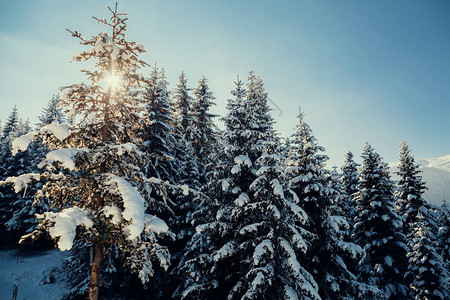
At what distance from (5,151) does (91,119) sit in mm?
35580

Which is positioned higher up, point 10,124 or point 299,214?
point 10,124

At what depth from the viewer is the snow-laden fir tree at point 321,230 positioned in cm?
1216

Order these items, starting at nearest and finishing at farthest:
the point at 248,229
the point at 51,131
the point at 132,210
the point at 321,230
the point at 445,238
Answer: the point at 132,210 < the point at 51,131 < the point at 248,229 < the point at 321,230 < the point at 445,238

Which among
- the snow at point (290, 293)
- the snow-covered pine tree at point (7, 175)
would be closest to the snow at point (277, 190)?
the snow at point (290, 293)

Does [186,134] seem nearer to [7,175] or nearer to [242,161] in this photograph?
[242,161]

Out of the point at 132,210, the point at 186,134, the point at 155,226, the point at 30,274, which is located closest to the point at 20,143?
the point at 132,210

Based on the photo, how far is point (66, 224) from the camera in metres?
5.12

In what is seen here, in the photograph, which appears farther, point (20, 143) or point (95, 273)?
point (95, 273)

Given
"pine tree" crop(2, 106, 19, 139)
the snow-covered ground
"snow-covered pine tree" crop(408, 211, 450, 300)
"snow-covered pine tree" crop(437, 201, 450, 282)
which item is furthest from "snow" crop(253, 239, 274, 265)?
"pine tree" crop(2, 106, 19, 139)

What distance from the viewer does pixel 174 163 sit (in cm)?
2050

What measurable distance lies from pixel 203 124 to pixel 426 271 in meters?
22.9

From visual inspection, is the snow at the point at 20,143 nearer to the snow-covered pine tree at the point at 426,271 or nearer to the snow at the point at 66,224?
the snow at the point at 66,224

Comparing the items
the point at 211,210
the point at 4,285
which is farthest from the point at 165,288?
the point at 4,285

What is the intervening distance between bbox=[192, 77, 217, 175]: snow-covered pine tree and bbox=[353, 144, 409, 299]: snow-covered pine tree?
15.2m
